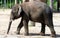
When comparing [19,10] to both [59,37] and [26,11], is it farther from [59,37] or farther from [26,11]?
[59,37]

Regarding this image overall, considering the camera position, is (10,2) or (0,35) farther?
(10,2)

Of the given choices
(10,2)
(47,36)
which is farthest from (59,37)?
(10,2)

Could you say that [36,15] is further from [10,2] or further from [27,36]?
[10,2]

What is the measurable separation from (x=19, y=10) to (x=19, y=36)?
987 millimetres

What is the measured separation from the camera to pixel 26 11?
9.49 m

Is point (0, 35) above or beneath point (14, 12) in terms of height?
beneath

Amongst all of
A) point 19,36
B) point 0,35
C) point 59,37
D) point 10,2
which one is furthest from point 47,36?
point 10,2

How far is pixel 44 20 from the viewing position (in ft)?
30.6

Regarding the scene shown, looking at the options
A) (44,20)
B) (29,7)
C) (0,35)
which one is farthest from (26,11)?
(0,35)

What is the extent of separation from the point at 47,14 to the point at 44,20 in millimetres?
291

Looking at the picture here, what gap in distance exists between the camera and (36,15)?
367 inches

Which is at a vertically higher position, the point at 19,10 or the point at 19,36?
the point at 19,10

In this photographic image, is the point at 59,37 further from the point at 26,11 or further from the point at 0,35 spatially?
the point at 0,35

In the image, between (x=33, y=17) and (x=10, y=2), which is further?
(x=10, y=2)
